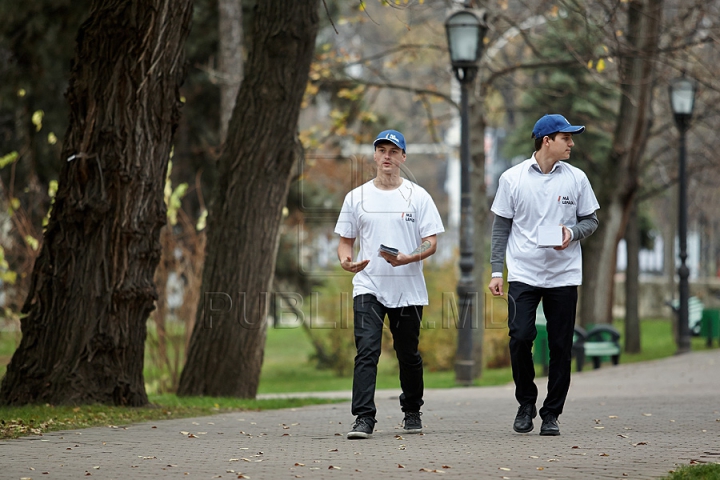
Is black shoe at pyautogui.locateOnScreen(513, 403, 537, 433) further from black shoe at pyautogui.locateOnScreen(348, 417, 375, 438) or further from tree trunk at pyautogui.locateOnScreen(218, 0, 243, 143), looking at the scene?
tree trunk at pyautogui.locateOnScreen(218, 0, 243, 143)

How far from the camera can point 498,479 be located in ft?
17.3

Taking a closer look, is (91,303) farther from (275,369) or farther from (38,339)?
(275,369)

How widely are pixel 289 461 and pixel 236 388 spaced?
5.18m

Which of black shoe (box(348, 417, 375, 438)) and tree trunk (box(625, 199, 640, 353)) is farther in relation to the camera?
tree trunk (box(625, 199, 640, 353))

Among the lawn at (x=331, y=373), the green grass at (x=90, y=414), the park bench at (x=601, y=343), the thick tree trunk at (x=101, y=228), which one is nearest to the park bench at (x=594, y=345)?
the park bench at (x=601, y=343)

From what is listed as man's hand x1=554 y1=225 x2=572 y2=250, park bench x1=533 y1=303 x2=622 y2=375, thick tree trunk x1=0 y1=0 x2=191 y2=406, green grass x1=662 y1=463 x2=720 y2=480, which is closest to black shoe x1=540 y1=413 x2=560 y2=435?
man's hand x1=554 y1=225 x2=572 y2=250

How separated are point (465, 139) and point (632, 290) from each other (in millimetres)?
9494

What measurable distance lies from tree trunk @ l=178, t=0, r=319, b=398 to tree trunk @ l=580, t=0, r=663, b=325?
29.5 feet

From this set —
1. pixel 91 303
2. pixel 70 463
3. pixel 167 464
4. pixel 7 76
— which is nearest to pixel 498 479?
pixel 167 464

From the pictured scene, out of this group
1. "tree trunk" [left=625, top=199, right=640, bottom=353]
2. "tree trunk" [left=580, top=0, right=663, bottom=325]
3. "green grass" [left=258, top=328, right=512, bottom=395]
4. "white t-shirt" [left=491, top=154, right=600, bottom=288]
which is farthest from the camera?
"tree trunk" [left=625, top=199, right=640, bottom=353]

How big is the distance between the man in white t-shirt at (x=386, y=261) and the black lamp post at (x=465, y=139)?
7127mm

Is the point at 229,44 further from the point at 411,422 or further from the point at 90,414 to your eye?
the point at 411,422

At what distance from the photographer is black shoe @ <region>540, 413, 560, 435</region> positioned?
7.07 metres

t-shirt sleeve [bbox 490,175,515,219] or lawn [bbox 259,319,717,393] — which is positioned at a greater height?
t-shirt sleeve [bbox 490,175,515,219]
